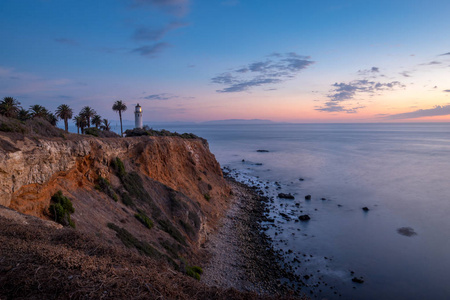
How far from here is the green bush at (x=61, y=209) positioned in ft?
54.2

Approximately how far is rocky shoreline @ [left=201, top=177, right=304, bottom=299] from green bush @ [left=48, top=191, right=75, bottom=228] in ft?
39.0

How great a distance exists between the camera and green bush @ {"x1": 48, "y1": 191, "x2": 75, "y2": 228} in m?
16.5

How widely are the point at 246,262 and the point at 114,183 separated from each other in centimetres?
1602

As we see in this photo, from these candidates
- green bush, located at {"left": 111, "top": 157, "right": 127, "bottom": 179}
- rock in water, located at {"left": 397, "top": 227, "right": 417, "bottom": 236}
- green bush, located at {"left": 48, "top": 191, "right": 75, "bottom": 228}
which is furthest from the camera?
rock in water, located at {"left": 397, "top": 227, "right": 417, "bottom": 236}

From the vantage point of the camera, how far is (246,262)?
2481 centimetres

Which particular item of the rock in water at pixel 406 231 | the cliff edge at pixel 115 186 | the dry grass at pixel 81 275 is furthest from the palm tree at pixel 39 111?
the rock in water at pixel 406 231

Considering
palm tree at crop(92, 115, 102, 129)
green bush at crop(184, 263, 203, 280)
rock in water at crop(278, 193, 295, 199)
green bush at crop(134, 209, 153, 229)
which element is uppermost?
palm tree at crop(92, 115, 102, 129)

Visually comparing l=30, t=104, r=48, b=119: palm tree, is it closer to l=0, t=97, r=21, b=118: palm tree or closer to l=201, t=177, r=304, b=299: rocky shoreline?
l=0, t=97, r=21, b=118: palm tree

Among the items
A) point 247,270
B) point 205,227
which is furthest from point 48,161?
point 247,270

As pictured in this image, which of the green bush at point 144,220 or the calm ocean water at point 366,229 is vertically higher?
the green bush at point 144,220

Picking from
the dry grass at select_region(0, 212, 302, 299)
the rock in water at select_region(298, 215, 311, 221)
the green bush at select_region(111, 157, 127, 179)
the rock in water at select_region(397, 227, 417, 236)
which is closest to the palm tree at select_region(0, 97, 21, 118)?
the green bush at select_region(111, 157, 127, 179)

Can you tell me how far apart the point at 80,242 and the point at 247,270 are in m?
17.9

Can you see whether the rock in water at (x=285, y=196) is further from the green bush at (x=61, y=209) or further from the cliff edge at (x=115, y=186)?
the green bush at (x=61, y=209)

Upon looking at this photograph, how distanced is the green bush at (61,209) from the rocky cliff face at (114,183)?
39cm
